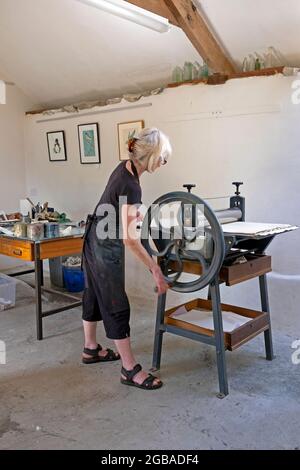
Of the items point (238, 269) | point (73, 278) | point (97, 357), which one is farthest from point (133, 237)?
point (73, 278)

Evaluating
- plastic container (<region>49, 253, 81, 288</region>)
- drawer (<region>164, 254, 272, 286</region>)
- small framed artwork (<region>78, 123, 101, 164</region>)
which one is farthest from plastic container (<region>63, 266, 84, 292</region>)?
drawer (<region>164, 254, 272, 286</region>)

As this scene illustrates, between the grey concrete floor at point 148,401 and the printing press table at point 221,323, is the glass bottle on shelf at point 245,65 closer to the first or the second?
the printing press table at point 221,323

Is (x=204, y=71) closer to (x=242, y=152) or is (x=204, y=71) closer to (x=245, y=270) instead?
(x=242, y=152)

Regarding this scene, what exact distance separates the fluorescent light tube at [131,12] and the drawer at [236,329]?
212 cm

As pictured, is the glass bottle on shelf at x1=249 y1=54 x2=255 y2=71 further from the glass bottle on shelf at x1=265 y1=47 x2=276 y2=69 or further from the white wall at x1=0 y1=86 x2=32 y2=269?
the white wall at x1=0 y1=86 x2=32 y2=269

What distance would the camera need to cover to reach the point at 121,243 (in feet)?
8.43

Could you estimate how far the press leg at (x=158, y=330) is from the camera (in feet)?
9.03

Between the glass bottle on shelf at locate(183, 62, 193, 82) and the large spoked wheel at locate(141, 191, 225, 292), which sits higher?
the glass bottle on shelf at locate(183, 62, 193, 82)

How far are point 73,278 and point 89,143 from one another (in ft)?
4.87

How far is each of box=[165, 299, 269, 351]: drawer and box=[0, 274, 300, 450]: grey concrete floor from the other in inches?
11.2

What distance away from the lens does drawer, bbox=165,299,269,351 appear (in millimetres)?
2533

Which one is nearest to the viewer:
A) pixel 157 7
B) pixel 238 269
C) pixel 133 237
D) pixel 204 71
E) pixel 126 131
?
pixel 133 237

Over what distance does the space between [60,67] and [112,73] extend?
628 mm
